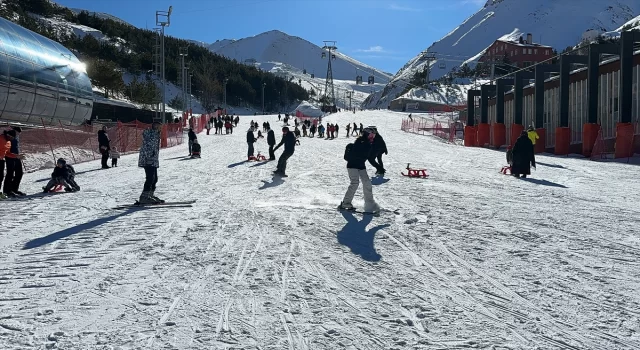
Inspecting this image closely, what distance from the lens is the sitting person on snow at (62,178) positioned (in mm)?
11719

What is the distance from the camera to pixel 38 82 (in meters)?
22.5

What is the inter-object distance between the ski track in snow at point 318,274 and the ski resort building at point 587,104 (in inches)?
553

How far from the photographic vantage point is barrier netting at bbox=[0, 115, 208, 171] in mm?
17959

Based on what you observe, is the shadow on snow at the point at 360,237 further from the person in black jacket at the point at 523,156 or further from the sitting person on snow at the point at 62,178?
the person in black jacket at the point at 523,156

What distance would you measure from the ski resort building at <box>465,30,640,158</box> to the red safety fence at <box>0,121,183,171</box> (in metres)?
19.0

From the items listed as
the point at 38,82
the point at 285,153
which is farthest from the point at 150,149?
the point at 38,82

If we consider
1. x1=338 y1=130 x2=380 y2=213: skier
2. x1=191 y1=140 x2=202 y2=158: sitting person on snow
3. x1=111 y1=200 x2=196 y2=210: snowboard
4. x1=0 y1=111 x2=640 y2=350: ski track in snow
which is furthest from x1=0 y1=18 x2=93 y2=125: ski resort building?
x1=338 y1=130 x2=380 y2=213: skier

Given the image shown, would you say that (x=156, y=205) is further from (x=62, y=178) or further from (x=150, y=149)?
(x=62, y=178)

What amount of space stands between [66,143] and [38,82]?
13.7 ft

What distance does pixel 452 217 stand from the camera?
29.1 feet

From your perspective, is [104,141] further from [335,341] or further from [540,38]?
[540,38]

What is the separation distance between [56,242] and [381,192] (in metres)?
7.05

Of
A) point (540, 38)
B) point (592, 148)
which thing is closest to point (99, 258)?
point (592, 148)

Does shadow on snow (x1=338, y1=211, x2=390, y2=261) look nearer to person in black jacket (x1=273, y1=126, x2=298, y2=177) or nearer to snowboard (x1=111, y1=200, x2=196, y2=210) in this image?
snowboard (x1=111, y1=200, x2=196, y2=210)
